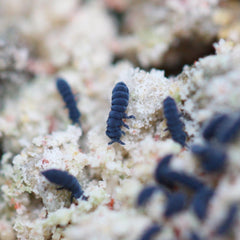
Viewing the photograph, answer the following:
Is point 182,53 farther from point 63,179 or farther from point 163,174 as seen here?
point 63,179

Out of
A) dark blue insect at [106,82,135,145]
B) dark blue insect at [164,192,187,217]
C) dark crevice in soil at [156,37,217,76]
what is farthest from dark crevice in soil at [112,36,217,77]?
dark blue insect at [164,192,187,217]

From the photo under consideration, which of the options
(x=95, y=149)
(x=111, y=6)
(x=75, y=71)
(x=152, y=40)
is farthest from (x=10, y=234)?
(x=111, y=6)

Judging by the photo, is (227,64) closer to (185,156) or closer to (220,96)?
(220,96)

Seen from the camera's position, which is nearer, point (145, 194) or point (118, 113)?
point (145, 194)

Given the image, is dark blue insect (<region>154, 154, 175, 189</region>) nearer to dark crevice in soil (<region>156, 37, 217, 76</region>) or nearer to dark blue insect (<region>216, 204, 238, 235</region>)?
dark blue insect (<region>216, 204, 238, 235</region>)

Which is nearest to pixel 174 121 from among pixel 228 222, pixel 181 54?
pixel 228 222

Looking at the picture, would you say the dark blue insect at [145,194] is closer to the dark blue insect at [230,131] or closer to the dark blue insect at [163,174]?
the dark blue insect at [163,174]
